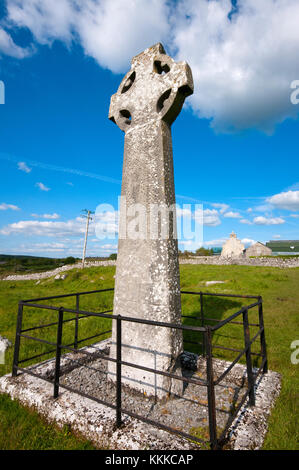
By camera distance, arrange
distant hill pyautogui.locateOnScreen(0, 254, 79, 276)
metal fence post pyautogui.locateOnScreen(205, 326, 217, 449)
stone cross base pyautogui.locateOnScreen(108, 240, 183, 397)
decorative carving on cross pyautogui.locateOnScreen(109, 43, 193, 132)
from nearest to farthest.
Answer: metal fence post pyautogui.locateOnScreen(205, 326, 217, 449) < stone cross base pyautogui.locateOnScreen(108, 240, 183, 397) < decorative carving on cross pyautogui.locateOnScreen(109, 43, 193, 132) < distant hill pyautogui.locateOnScreen(0, 254, 79, 276)

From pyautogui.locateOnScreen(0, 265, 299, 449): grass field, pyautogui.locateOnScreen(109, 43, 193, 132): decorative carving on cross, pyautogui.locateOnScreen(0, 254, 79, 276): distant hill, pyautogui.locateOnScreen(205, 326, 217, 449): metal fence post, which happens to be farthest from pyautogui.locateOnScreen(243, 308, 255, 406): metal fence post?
pyautogui.locateOnScreen(0, 254, 79, 276): distant hill

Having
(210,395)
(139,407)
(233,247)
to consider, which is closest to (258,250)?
(233,247)

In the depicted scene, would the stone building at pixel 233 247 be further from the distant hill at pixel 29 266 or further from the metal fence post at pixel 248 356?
the metal fence post at pixel 248 356

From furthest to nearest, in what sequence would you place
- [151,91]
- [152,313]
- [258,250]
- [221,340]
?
1. [258,250]
2. [221,340]
3. [151,91]
4. [152,313]

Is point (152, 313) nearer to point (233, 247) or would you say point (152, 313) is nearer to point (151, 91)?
point (151, 91)

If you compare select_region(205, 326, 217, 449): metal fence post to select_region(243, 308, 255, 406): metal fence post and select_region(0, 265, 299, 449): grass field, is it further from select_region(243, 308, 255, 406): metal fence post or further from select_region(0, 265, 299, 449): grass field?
select_region(243, 308, 255, 406): metal fence post

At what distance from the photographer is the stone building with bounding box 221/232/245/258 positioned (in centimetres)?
3958

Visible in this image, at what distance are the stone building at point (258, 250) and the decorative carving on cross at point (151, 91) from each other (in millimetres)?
40921

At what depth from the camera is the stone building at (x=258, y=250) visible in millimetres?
40125

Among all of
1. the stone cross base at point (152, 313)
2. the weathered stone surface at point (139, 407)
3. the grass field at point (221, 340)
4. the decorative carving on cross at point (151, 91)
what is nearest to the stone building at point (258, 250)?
the grass field at point (221, 340)

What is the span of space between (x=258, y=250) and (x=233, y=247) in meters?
4.68

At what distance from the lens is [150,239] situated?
133 inches

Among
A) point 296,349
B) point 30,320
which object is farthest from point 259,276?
point 30,320

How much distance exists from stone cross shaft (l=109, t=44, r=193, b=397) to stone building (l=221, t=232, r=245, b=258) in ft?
125
